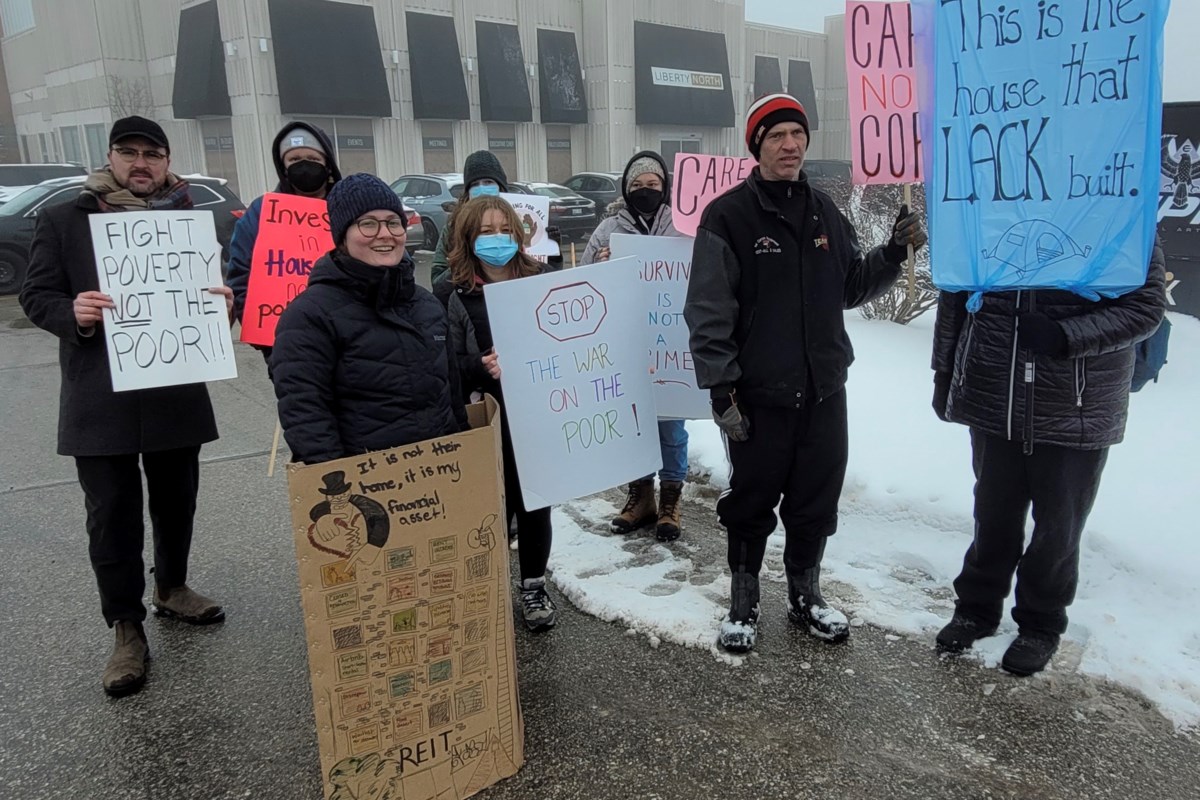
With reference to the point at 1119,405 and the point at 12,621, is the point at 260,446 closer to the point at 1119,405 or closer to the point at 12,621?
the point at 12,621

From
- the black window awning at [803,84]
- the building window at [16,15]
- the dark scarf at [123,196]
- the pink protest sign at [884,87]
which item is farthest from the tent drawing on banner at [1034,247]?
the building window at [16,15]

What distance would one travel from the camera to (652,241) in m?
4.11

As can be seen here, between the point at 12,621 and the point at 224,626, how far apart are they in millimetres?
927

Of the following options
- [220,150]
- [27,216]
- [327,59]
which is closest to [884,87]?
[27,216]

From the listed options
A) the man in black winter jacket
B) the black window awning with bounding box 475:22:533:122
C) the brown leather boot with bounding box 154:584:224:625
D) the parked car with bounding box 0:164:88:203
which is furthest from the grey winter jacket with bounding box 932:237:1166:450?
the black window awning with bounding box 475:22:533:122

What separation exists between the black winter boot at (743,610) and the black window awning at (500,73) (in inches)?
1094

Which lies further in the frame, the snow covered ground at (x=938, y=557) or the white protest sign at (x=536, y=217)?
the white protest sign at (x=536, y=217)

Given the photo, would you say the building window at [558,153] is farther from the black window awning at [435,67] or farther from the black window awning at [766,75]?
the black window awning at [766,75]

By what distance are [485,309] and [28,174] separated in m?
18.3

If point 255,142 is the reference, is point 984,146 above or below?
below

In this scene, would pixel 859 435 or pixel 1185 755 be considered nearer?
pixel 1185 755

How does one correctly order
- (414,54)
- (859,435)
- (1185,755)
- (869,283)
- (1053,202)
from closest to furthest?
(1185,755), (1053,202), (869,283), (859,435), (414,54)

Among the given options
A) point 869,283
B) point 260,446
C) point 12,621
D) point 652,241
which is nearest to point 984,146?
point 869,283

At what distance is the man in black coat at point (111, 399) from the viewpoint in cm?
293
